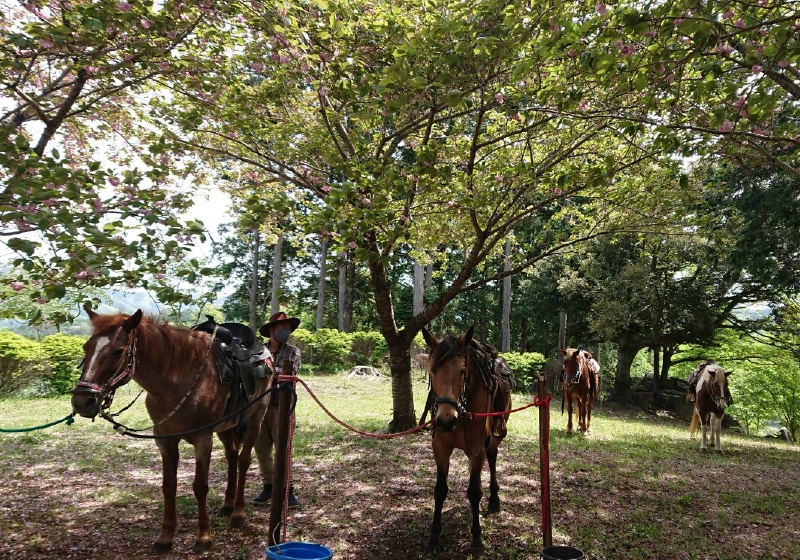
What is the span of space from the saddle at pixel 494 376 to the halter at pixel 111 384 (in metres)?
3.09

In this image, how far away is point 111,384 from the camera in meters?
3.75

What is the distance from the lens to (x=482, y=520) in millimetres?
5461

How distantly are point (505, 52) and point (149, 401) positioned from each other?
4776 mm

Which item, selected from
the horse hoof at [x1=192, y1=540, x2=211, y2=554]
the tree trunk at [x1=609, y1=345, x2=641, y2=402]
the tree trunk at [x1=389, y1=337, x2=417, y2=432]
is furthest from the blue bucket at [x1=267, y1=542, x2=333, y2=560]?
the tree trunk at [x1=609, y1=345, x2=641, y2=402]

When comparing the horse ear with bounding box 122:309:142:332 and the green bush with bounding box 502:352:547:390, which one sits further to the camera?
the green bush with bounding box 502:352:547:390

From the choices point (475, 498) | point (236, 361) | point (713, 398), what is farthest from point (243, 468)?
point (713, 398)

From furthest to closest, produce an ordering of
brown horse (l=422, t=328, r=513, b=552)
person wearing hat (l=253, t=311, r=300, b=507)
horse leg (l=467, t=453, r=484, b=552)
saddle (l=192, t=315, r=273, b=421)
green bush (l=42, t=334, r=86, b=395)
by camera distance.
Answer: green bush (l=42, t=334, r=86, b=395), person wearing hat (l=253, t=311, r=300, b=507), saddle (l=192, t=315, r=273, b=421), horse leg (l=467, t=453, r=484, b=552), brown horse (l=422, t=328, r=513, b=552)

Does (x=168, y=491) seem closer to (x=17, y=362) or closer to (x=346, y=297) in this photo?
(x=17, y=362)

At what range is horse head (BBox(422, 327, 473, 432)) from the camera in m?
4.07

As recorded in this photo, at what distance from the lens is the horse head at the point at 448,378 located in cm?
407

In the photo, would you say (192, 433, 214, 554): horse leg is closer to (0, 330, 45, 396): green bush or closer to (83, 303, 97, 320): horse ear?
(83, 303, 97, 320): horse ear

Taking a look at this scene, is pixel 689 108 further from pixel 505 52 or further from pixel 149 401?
pixel 149 401

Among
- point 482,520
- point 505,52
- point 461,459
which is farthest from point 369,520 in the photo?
point 505,52

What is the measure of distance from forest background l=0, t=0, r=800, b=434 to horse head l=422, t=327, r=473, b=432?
3.49ft
